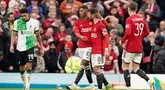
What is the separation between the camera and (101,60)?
15844mm

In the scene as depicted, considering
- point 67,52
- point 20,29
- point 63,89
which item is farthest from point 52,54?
point 20,29

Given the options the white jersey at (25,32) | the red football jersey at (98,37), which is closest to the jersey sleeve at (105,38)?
the red football jersey at (98,37)

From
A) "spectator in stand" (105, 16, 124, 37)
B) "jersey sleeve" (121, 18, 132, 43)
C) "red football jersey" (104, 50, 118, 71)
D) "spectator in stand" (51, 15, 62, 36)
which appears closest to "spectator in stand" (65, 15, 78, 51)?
"spectator in stand" (51, 15, 62, 36)

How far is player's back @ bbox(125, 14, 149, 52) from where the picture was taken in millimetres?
15617

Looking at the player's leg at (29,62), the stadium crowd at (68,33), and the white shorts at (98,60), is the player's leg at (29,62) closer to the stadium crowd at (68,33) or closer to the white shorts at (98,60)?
the white shorts at (98,60)

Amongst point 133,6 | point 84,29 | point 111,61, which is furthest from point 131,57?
point 111,61

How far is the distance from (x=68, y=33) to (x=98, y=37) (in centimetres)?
562

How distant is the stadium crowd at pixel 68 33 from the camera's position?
20.1 m

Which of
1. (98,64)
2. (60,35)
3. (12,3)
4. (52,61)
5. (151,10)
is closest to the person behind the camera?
(98,64)

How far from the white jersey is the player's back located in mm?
2431

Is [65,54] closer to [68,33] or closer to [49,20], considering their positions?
[68,33]

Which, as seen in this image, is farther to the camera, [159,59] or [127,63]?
[159,59]

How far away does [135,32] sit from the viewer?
15711 millimetres

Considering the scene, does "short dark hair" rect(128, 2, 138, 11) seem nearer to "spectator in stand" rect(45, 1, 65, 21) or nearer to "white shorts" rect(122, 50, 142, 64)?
"white shorts" rect(122, 50, 142, 64)
